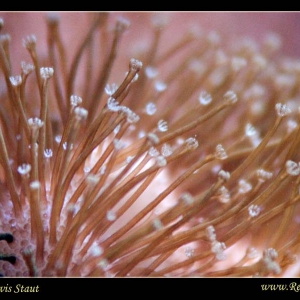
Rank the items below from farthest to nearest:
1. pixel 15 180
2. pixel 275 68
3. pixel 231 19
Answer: pixel 231 19, pixel 275 68, pixel 15 180

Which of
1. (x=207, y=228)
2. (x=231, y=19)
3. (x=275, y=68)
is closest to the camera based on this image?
(x=207, y=228)

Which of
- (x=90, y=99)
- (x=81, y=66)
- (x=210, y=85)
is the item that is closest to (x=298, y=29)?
(x=210, y=85)

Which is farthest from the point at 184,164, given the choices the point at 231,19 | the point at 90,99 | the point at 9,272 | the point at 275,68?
the point at 231,19

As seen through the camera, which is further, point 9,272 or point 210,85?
point 210,85

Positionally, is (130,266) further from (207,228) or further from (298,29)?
(298,29)

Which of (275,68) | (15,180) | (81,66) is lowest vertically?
(15,180)

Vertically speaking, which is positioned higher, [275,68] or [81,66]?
[81,66]
